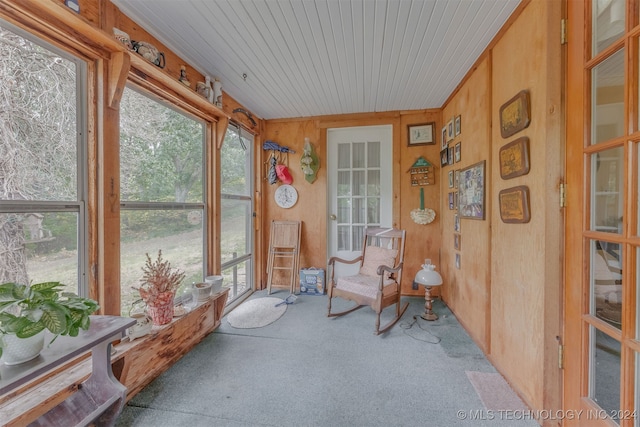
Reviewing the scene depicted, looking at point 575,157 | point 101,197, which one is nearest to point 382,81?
point 575,157

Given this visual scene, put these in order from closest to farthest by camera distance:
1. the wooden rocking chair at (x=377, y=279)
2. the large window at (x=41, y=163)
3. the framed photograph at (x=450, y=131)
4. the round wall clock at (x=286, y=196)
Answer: the large window at (x=41, y=163)
the wooden rocking chair at (x=377, y=279)
the framed photograph at (x=450, y=131)
the round wall clock at (x=286, y=196)

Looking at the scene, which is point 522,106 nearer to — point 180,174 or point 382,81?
point 382,81

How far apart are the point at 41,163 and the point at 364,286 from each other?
8.40 feet

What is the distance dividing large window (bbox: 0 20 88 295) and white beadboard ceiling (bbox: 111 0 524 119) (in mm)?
622

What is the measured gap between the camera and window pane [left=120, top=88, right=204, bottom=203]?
1.68 metres

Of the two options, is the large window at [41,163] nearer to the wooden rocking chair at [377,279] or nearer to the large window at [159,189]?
the large window at [159,189]

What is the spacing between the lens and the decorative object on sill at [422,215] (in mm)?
3180

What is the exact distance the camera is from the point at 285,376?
1.73 meters

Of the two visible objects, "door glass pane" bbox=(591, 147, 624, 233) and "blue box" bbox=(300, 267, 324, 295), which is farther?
"blue box" bbox=(300, 267, 324, 295)

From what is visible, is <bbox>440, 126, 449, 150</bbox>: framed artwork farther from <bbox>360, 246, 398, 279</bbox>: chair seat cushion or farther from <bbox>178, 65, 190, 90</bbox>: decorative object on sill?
<bbox>178, 65, 190, 90</bbox>: decorative object on sill

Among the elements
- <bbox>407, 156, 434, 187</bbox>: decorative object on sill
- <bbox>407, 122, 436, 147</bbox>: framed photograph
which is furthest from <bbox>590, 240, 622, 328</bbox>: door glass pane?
<bbox>407, 122, 436, 147</bbox>: framed photograph

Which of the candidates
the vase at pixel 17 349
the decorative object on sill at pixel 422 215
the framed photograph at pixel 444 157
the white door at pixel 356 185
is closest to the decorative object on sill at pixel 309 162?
the white door at pixel 356 185

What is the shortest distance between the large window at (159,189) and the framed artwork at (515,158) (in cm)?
262

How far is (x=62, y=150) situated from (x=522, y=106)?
8.97 feet
